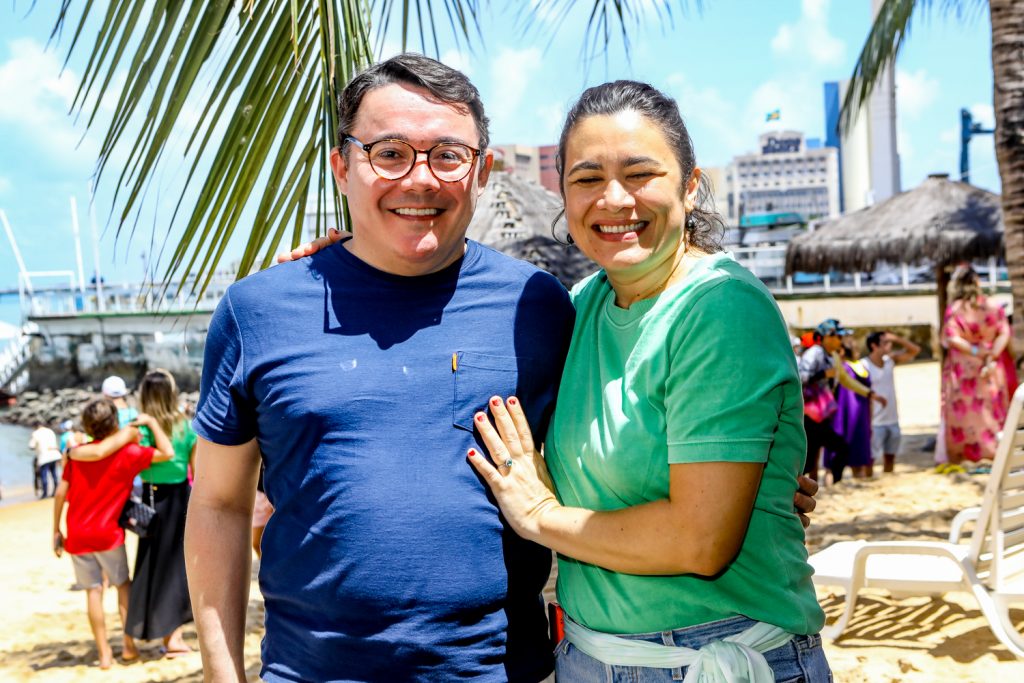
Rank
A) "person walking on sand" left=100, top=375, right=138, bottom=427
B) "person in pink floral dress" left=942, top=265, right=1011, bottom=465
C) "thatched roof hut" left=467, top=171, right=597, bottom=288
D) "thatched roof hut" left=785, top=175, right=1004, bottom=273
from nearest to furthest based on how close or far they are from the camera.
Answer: "thatched roof hut" left=467, top=171, right=597, bottom=288 < "person walking on sand" left=100, top=375, right=138, bottom=427 < "person in pink floral dress" left=942, top=265, right=1011, bottom=465 < "thatched roof hut" left=785, top=175, right=1004, bottom=273

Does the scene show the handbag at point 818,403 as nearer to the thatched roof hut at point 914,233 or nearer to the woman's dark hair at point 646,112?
the thatched roof hut at point 914,233

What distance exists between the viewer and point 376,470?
5.56 feet

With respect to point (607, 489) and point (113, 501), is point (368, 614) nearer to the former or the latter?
point (607, 489)

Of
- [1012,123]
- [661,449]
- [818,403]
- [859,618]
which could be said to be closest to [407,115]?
[661,449]

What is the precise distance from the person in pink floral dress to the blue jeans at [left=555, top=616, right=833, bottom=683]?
7.60 m

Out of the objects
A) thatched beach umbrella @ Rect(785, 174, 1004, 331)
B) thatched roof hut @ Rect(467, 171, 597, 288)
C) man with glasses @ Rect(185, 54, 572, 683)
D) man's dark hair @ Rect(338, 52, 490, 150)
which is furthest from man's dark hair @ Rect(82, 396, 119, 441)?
thatched beach umbrella @ Rect(785, 174, 1004, 331)

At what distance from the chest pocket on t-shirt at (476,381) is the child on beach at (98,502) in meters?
4.43

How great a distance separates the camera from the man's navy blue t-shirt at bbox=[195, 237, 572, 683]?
168cm

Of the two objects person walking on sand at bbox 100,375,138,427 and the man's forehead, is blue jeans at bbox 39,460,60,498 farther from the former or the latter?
the man's forehead

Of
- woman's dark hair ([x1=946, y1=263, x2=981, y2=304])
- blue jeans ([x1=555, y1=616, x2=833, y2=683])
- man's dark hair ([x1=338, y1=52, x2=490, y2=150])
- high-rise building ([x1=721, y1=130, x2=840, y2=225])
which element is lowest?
blue jeans ([x1=555, y1=616, x2=833, y2=683])

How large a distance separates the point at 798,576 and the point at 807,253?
1550cm

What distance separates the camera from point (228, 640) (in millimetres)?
1811

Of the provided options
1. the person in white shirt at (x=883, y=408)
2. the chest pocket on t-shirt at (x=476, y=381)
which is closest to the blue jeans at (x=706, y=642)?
the chest pocket on t-shirt at (x=476, y=381)

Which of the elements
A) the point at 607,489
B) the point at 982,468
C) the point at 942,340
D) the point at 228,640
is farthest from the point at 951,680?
the point at 942,340
